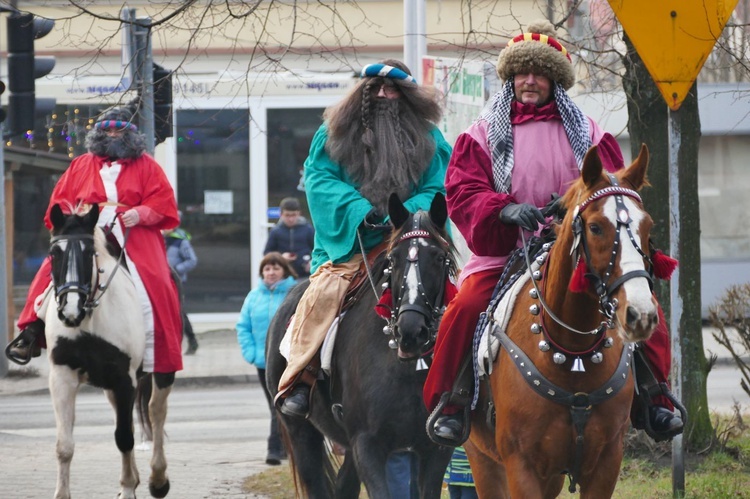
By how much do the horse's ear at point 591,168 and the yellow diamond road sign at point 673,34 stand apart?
90.7 inches

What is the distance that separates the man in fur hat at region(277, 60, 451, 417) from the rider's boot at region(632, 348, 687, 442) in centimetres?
179

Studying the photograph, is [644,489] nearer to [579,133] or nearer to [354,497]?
[354,497]

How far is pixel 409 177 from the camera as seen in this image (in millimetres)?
7285

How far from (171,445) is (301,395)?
558 centimetres

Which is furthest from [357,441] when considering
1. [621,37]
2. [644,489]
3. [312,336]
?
[621,37]

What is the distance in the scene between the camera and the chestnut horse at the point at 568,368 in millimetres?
5012

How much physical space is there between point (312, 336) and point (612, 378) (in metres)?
2.14

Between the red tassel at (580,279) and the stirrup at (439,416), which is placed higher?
the red tassel at (580,279)

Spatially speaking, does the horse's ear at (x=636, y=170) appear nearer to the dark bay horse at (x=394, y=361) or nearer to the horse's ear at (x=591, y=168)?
the horse's ear at (x=591, y=168)

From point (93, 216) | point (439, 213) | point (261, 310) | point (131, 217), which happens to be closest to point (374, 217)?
point (439, 213)

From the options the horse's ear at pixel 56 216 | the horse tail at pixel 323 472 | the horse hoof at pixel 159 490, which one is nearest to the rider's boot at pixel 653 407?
the horse tail at pixel 323 472

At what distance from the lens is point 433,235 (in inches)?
258

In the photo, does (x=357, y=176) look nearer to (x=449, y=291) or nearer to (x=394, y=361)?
(x=449, y=291)

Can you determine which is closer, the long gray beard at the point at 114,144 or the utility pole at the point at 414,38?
the long gray beard at the point at 114,144
